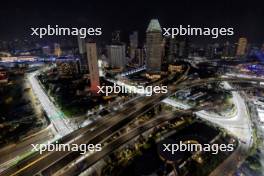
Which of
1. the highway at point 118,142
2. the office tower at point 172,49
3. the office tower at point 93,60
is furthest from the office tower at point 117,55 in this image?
the highway at point 118,142

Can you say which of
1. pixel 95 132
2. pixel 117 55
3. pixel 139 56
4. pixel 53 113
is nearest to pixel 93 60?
pixel 53 113

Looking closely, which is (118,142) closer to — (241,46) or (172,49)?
(172,49)

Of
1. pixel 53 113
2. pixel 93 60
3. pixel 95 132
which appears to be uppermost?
pixel 93 60

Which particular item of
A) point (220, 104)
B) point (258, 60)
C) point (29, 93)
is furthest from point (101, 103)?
point (258, 60)

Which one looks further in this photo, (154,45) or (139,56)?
(139,56)

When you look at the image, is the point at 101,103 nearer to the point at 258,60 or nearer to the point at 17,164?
the point at 17,164

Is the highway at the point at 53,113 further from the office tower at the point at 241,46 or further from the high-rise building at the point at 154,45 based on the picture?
the office tower at the point at 241,46
